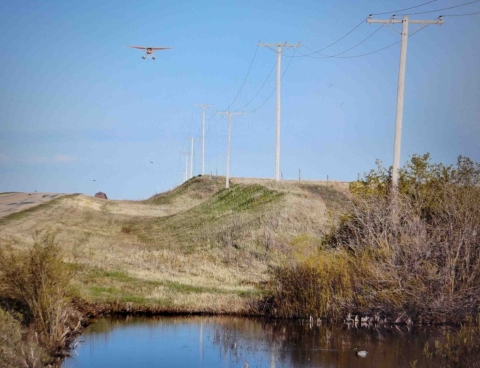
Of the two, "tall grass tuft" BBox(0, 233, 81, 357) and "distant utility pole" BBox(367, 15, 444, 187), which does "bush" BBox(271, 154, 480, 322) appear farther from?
"tall grass tuft" BBox(0, 233, 81, 357)

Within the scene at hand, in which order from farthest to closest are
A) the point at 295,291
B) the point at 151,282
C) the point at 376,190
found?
the point at 151,282, the point at 376,190, the point at 295,291

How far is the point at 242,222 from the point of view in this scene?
46.6m

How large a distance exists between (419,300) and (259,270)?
564 inches

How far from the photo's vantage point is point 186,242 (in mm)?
46375

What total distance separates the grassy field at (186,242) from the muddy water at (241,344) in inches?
93.2

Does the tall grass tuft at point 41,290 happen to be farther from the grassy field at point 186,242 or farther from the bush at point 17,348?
the grassy field at point 186,242

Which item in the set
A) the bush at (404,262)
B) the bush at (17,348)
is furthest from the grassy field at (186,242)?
the bush at (17,348)

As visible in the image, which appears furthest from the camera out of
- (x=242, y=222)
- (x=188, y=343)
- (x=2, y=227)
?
(x=242, y=222)

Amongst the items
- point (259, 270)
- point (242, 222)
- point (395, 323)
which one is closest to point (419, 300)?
point (395, 323)

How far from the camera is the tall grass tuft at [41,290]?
17.3m

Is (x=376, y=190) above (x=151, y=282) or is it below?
above

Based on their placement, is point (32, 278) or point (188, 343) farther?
point (188, 343)

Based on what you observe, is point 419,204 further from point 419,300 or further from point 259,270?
point 259,270

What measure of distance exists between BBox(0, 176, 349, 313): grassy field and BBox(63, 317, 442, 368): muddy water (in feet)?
7.76
